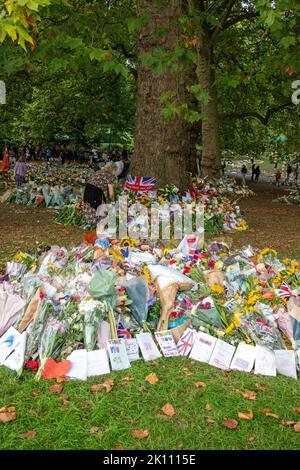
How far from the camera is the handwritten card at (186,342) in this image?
168 inches

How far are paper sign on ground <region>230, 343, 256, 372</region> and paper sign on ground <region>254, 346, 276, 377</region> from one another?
4cm

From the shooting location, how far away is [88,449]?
9.62 feet

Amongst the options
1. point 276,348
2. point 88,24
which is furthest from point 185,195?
point 276,348

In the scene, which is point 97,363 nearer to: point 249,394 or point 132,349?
point 132,349

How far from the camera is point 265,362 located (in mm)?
4090

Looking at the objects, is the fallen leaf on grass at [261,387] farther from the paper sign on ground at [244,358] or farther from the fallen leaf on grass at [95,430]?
the fallen leaf on grass at [95,430]

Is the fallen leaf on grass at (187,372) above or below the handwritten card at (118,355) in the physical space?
below

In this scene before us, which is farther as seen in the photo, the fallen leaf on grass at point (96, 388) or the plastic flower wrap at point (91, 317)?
the plastic flower wrap at point (91, 317)

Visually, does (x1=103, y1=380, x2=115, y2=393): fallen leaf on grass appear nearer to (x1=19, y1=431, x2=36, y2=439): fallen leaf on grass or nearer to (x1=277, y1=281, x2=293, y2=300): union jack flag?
(x1=19, y1=431, x2=36, y2=439): fallen leaf on grass

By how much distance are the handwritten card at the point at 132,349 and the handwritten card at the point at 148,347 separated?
0.04 m

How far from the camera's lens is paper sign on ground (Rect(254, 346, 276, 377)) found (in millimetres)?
4031

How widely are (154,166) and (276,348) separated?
6.77 metres

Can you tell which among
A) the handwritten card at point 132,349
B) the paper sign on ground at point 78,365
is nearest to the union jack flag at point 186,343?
the handwritten card at point 132,349

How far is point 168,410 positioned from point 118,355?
31.3 inches
